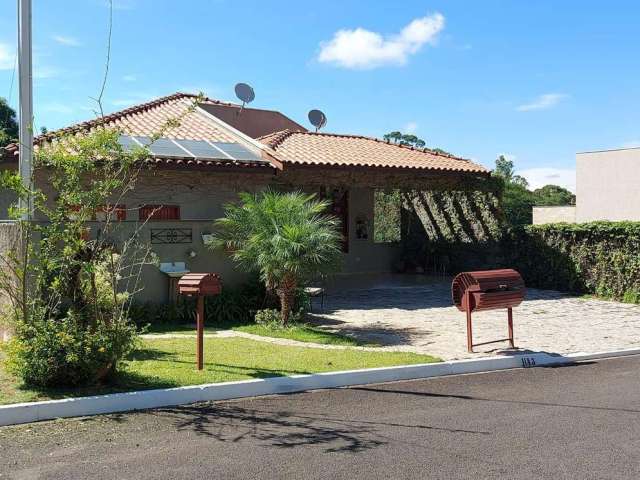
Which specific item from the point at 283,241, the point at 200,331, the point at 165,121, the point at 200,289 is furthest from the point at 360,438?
the point at 165,121

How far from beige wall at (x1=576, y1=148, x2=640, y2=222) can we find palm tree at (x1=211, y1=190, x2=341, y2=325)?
19.7 m

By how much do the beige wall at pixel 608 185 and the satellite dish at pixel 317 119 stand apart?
12.8m

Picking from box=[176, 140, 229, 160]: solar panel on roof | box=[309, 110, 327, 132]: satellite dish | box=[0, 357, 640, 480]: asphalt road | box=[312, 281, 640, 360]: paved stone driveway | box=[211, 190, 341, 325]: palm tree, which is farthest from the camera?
box=[309, 110, 327, 132]: satellite dish

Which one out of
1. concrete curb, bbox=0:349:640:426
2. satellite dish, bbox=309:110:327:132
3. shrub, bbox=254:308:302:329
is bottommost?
concrete curb, bbox=0:349:640:426

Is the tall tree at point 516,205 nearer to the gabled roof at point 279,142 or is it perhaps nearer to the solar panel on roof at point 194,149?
the gabled roof at point 279,142

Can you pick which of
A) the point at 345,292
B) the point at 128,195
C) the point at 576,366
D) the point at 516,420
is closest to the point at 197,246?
the point at 128,195

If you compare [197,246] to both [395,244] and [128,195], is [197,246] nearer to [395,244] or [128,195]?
[128,195]

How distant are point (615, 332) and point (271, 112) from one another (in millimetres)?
14513

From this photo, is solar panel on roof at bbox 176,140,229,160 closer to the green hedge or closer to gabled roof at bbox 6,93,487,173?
gabled roof at bbox 6,93,487,173

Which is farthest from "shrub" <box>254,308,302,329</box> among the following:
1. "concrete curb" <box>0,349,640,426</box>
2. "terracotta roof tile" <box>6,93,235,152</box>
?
"terracotta roof tile" <box>6,93,235,152</box>

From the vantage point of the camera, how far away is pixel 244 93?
69.7ft

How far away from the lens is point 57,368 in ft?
21.6

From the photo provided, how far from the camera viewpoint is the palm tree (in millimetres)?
10820

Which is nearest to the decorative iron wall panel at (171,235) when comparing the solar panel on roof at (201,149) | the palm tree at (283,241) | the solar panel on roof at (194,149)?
the palm tree at (283,241)
